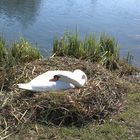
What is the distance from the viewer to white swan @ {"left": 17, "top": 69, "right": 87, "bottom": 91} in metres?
5.82

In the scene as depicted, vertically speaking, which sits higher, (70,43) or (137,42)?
(70,43)

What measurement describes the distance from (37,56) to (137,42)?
540 centimetres

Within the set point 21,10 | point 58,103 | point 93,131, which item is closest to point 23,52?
point 58,103

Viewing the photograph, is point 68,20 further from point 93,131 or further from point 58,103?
point 93,131

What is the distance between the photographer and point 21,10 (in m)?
15.5

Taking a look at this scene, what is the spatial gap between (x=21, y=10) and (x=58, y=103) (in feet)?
34.3

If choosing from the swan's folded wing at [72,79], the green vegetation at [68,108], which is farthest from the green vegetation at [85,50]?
the swan's folded wing at [72,79]

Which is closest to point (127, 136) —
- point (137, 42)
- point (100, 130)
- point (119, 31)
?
point (100, 130)

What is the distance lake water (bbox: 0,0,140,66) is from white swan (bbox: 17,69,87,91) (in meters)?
3.71

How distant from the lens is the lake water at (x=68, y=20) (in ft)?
39.8

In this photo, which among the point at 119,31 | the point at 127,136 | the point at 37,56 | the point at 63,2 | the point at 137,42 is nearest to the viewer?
the point at 127,136

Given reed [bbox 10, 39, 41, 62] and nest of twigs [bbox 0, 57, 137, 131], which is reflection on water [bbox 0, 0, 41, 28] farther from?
nest of twigs [bbox 0, 57, 137, 131]

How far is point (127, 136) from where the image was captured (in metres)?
5.31

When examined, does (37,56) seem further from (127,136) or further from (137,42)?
(137,42)
